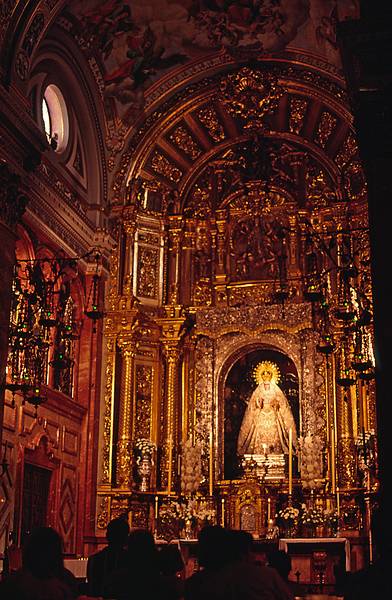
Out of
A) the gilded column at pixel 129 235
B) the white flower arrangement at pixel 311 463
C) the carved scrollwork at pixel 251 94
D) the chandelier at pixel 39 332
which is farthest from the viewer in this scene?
the gilded column at pixel 129 235

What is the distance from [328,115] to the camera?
21.2 metres

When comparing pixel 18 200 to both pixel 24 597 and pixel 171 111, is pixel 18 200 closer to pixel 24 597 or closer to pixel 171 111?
pixel 171 111

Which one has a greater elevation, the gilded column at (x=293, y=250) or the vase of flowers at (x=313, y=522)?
the gilded column at (x=293, y=250)

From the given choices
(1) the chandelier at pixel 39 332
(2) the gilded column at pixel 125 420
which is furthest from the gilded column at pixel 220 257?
(1) the chandelier at pixel 39 332

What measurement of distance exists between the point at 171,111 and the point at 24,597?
17.9 metres

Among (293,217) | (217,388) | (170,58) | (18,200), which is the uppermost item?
(170,58)

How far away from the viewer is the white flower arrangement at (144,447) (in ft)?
64.8

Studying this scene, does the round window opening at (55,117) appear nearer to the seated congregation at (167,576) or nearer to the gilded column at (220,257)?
the gilded column at (220,257)

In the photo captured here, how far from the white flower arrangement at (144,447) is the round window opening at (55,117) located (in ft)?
22.5

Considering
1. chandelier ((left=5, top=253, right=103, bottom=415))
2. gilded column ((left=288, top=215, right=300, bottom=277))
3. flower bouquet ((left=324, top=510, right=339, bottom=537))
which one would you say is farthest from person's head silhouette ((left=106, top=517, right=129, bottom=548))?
gilded column ((left=288, top=215, right=300, bottom=277))

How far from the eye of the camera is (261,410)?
20.4 meters

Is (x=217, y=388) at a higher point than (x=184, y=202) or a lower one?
Answer: lower

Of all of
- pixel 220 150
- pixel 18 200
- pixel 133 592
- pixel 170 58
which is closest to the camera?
pixel 133 592

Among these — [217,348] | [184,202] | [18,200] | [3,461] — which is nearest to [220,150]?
[184,202]
